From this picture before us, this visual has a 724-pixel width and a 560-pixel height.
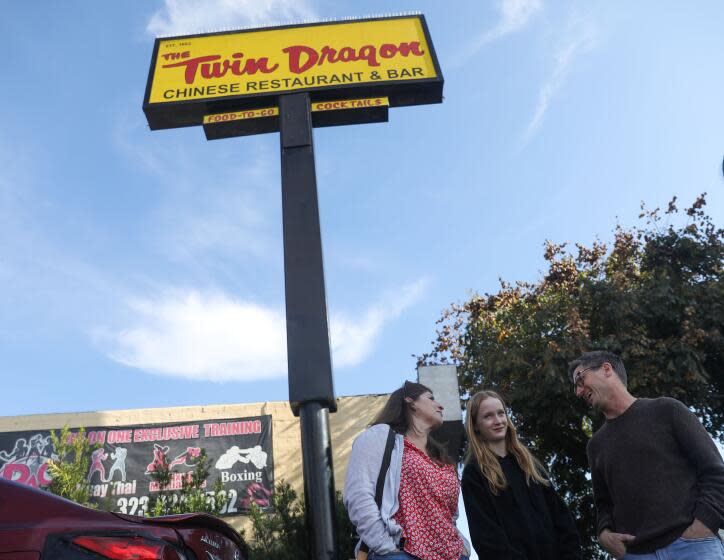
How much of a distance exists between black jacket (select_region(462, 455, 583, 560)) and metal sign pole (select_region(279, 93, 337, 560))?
79.0 inches

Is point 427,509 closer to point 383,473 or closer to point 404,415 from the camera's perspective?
point 383,473

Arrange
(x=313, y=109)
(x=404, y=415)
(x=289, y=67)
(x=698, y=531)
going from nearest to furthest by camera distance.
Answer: (x=698, y=531) < (x=404, y=415) < (x=313, y=109) < (x=289, y=67)

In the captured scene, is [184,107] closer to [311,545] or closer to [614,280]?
[311,545]

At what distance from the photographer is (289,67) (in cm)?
799

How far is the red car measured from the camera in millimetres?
1917

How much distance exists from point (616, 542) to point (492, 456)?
713 millimetres

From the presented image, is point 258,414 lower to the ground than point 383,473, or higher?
higher

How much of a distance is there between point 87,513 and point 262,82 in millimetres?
6574

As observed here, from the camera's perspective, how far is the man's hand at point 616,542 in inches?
→ 123

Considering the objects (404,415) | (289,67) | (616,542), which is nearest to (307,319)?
(404,415)

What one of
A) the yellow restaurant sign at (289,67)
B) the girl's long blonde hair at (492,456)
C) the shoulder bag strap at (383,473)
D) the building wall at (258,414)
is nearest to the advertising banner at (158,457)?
the building wall at (258,414)

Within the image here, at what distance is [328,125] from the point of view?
784 cm

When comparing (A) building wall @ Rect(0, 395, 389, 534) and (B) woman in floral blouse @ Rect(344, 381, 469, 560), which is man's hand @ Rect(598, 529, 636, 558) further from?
(A) building wall @ Rect(0, 395, 389, 534)

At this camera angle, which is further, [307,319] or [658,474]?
[307,319]
